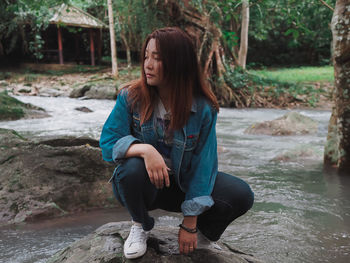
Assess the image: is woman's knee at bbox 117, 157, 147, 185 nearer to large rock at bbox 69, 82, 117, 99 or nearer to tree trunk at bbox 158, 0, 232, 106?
tree trunk at bbox 158, 0, 232, 106

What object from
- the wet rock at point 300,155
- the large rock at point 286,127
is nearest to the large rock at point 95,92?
the large rock at point 286,127

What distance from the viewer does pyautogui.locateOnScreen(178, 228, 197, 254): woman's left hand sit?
168 centimetres

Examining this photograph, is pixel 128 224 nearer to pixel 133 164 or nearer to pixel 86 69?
pixel 133 164

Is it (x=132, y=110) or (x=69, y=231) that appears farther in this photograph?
(x=69, y=231)

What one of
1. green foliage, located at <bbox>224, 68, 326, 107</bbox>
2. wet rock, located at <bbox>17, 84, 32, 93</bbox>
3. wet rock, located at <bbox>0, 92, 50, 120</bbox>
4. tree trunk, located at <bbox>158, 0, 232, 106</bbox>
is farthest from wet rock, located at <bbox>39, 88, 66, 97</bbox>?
green foliage, located at <bbox>224, 68, 326, 107</bbox>

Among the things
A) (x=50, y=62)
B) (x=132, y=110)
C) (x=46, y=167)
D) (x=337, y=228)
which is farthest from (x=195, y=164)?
(x=50, y=62)

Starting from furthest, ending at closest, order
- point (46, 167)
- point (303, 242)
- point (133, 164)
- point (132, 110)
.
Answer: point (46, 167) → point (303, 242) → point (132, 110) → point (133, 164)

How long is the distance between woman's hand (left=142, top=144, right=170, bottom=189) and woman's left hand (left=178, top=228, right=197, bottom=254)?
0.87 feet

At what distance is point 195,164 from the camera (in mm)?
1726

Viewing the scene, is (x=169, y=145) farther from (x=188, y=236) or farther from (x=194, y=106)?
(x=188, y=236)

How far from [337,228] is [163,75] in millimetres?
1930

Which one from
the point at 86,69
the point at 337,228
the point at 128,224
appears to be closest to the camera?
the point at 128,224

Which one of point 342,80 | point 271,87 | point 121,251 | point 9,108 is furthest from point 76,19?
point 121,251

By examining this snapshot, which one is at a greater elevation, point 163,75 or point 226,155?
point 163,75
